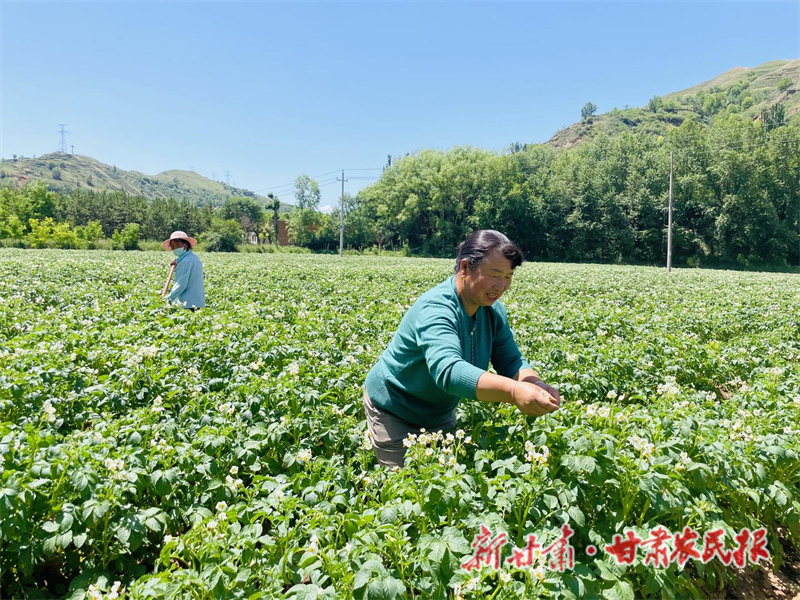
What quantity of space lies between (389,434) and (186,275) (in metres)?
5.64

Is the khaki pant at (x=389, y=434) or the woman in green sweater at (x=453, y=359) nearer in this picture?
the woman in green sweater at (x=453, y=359)

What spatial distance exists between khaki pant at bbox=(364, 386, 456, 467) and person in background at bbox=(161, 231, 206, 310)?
5.22m

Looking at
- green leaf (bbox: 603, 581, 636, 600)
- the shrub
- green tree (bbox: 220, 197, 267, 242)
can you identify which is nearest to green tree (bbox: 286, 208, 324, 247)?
green tree (bbox: 220, 197, 267, 242)

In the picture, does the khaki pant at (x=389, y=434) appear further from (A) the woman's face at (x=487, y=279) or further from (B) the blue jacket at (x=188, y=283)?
(B) the blue jacket at (x=188, y=283)

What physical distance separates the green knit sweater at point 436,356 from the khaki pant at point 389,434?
45mm

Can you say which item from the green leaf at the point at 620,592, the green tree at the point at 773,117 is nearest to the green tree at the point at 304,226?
the green tree at the point at 773,117

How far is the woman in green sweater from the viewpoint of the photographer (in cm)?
231

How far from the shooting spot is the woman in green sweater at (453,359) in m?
2.31

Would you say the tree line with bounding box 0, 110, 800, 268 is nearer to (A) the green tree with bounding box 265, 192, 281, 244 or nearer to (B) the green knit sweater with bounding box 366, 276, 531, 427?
(A) the green tree with bounding box 265, 192, 281, 244

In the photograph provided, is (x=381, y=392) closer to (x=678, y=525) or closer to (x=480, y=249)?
(x=480, y=249)

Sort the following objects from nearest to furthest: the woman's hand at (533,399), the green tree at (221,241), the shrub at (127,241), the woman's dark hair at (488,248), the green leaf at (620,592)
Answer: the green leaf at (620,592) < the woman's hand at (533,399) < the woman's dark hair at (488,248) < the shrub at (127,241) < the green tree at (221,241)

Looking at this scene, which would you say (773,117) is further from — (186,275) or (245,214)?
(245,214)

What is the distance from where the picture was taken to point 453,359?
240 cm

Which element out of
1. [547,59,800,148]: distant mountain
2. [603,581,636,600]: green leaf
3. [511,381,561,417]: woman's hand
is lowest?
[603,581,636,600]: green leaf
